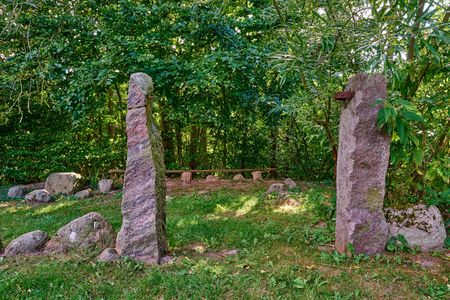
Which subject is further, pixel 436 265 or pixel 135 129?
pixel 135 129

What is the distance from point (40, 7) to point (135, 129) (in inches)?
238

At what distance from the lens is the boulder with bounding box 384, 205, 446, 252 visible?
3.77 m

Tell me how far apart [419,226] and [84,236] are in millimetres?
3910

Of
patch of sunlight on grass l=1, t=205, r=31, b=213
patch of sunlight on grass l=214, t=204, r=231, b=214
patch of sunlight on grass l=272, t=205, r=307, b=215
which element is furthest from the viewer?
patch of sunlight on grass l=1, t=205, r=31, b=213

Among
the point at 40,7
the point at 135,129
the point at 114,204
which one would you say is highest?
the point at 40,7

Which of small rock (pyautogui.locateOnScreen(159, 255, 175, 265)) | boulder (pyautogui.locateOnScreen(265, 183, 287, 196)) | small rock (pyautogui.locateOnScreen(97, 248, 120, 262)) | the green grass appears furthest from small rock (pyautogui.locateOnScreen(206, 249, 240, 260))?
boulder (pyautogui.locateOnScreen(265, 183, 287, 196))

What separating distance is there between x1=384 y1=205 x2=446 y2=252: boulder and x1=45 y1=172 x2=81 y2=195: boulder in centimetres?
770

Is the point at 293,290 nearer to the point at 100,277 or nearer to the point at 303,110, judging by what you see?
the point at 100,277

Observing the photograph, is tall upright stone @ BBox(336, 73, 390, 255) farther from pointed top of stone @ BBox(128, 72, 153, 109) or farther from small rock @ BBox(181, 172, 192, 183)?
small rock @ BBox(181, 172, 192, 183)

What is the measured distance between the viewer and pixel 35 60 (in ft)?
23.3

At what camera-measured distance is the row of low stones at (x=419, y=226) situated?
3768mm

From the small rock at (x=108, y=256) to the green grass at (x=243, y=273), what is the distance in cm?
9

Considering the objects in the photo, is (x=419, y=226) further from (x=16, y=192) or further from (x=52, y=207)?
(x=16, y=192)

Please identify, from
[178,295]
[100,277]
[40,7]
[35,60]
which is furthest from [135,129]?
[40,7]
